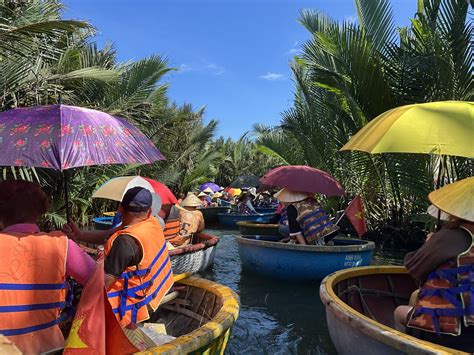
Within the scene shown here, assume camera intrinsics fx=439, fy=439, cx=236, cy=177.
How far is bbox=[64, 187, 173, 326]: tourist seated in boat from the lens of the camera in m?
2.73

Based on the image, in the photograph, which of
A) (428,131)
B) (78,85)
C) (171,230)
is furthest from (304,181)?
(78,85)

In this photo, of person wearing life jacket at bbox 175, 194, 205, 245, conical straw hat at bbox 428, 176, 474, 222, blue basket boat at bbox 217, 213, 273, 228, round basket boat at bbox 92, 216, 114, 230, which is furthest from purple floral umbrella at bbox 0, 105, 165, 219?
blue basket boat at bbox 217, 213, 273, 228

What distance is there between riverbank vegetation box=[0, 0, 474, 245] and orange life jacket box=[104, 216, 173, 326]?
3.55 m

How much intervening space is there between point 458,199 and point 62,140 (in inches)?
100

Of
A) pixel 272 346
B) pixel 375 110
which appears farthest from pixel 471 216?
pixel 375 110

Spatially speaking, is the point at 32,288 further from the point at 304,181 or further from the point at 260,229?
the point at 260,229

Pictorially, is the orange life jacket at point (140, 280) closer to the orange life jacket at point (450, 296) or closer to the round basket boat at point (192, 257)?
the orange life jacket at point (450, 296)

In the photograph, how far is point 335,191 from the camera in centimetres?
688

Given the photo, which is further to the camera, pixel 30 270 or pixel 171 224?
pixel 171 224

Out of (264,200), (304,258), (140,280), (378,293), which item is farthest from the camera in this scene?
(264,200)

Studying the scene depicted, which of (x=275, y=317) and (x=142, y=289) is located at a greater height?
(x=142, y=289)

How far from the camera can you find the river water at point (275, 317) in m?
5.03

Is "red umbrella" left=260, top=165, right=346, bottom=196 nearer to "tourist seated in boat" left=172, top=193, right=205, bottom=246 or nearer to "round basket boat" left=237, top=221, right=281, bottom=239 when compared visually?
"tourist seated in boat" left=172, top=193, right=205, bottom=246

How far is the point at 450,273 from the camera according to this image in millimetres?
2783
